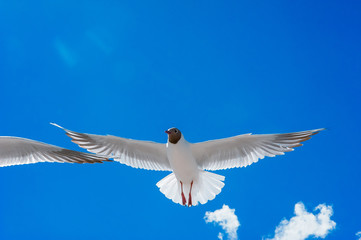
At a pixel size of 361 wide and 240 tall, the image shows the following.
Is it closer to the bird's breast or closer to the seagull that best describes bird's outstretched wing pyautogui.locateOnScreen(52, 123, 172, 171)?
the seagull

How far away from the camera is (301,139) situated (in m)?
5.05

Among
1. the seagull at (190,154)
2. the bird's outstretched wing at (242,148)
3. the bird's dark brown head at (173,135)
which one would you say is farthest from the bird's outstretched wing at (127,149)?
the bird's outstretched wing at (242,148)

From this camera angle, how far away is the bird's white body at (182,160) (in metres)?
5.03

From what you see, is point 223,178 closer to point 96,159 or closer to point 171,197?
point 171,197

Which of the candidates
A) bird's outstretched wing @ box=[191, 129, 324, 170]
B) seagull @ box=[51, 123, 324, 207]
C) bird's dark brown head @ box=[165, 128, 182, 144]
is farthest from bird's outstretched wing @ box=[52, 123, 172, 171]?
bird's outstretched wing @ box=[191, 129, 324, 170]

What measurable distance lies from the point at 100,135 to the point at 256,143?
1802 millimetres

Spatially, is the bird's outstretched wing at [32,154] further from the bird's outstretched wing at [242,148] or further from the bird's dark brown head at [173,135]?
the bird's outstretched wing at [242,148]

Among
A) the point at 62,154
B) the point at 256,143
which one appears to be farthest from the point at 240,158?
the point at 62,154

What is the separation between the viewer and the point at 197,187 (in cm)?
532

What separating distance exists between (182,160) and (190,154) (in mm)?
117

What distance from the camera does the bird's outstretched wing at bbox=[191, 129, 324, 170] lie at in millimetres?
5078

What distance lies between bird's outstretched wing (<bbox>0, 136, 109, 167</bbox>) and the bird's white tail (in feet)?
3.13

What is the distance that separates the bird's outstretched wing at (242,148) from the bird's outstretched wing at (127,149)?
0.43 metres

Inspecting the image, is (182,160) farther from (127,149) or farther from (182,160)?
(127,149)
